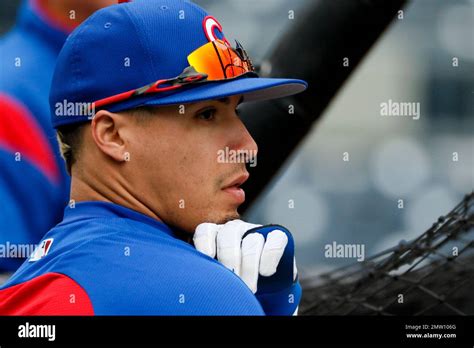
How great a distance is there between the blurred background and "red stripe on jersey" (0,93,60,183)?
1.02 feet

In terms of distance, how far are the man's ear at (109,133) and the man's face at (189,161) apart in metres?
0.02

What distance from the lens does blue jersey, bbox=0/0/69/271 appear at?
1.83 m

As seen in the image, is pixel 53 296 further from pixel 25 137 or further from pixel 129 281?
pixel 25 137

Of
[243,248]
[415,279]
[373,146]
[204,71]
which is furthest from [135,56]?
[373,146]

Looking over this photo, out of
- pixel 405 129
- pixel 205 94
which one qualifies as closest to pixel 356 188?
pixel 405 129

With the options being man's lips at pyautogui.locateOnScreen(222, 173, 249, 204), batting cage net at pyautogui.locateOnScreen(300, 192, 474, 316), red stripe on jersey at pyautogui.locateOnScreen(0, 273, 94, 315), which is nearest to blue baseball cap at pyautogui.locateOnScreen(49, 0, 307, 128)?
man's lips at pyautogui.locateOnScreen(222, 173, 249, 204)

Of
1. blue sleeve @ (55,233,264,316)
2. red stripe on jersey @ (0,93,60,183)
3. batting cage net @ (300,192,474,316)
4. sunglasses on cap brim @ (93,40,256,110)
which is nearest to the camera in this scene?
blue sleeve @ (55,233,264,316)

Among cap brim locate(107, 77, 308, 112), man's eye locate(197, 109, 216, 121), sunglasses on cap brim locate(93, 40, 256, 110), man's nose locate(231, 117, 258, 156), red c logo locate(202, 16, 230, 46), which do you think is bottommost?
man's nose locate(231, 117, 258, 156)

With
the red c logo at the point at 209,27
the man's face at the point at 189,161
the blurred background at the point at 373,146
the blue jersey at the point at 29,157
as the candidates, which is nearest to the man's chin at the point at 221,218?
the man's face at the point at 189,161

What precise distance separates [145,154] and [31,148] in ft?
2.36

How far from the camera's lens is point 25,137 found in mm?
1845

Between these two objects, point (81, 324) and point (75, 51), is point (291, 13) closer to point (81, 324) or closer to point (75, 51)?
point (75, 51)

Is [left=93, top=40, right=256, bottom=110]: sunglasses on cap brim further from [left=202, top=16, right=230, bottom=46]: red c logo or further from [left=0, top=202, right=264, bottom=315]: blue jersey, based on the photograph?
[left=0, top=202, right=264, bottom=315]: blue jersey

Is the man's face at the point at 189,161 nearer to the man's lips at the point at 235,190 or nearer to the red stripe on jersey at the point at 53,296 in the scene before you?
the man's lips at the point at 235,190
